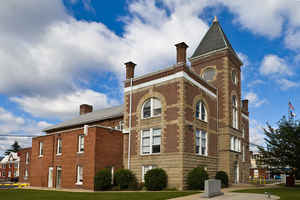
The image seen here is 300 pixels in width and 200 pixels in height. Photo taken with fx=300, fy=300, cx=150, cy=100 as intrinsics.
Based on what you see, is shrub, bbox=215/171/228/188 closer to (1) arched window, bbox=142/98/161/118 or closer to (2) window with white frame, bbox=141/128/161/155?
(2) window with white frame, bbox=141/128/161/155

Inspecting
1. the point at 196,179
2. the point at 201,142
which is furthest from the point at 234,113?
the point at 196,179

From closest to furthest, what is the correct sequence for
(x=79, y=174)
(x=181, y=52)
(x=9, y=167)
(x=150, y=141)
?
(x=181, y=52) < (x=150, y=141) < (x=79, y=174) < (x=9, y=167)

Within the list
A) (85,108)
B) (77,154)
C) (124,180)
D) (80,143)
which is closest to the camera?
(124,180)

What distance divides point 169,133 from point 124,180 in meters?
5.76

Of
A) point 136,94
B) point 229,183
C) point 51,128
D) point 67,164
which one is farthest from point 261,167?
point 51,128

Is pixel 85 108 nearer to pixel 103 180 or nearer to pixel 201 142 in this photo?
pixel 103 180

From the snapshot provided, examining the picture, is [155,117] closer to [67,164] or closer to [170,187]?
[170,187]

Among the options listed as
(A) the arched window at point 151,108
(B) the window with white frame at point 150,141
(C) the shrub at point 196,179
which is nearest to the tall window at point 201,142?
(C) the shrub at point 196,179

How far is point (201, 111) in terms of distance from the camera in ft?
93.9

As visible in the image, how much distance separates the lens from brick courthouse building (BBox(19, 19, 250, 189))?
85.5ft

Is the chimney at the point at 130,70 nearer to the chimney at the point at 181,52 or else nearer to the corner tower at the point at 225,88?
the chimney at the point at 181,52

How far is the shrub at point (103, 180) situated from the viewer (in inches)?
1024

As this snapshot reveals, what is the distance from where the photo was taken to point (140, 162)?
2772cm

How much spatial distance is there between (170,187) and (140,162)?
4.10 metres
